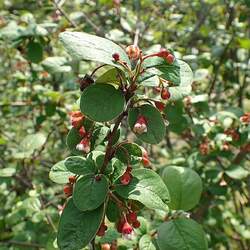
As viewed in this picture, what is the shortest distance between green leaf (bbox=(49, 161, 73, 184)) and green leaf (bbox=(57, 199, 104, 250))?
0.11 m

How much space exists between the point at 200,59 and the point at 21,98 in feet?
4.27

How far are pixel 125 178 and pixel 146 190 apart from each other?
0.21 feet

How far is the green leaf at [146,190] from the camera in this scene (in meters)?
1.15

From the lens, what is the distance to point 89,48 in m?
1.03

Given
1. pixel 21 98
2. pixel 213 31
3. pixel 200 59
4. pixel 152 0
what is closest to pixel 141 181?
pixel 200 59

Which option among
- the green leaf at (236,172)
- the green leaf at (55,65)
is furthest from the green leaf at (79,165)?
the green leaf at (236,172)

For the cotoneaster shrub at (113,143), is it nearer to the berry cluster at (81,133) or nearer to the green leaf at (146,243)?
the berry cluster at (81,133)

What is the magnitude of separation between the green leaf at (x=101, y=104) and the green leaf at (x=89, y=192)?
0.18 metres

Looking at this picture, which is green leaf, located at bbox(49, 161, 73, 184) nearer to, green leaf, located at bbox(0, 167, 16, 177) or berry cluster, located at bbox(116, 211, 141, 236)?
Answer: berry cluster, located at bbox(116, 211, 141, 236)

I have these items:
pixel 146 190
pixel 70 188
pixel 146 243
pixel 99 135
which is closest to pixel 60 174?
pixel 70 188

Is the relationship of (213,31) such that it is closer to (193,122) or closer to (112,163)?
(193,122)

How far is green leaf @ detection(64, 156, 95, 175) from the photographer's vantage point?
1185 mm

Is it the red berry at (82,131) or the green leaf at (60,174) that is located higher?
the red berry at (82,131)

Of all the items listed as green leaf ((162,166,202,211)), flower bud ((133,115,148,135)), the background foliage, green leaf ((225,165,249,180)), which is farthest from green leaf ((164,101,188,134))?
flower bud ((133,115,148,135))
